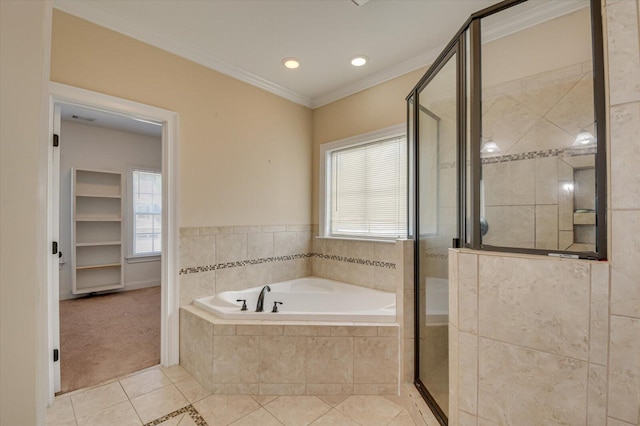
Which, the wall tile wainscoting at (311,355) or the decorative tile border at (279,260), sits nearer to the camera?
the wall tile wainscoting at (311,355)

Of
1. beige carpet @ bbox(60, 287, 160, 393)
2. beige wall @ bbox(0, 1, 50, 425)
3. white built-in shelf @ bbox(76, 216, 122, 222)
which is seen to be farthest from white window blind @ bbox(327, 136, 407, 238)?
white built-in shelf @ bbox(76, 216, 122, 222)

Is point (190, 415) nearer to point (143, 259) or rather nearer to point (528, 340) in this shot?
point (528, 340)

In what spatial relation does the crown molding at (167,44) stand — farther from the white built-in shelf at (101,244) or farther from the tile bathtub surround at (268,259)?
Result: the white built-in shelf at (101,244)

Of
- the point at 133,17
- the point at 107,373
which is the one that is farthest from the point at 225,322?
the point at 133,17

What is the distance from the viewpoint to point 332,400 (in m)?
1.98

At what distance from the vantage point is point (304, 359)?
204 centimetres

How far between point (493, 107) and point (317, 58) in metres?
1.70

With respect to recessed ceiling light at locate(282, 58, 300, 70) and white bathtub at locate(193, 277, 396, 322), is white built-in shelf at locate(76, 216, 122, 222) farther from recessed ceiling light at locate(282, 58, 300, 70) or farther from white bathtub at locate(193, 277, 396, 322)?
recessed ceiling light at locate(282, 58, 300, 70)

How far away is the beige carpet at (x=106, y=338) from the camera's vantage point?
7.58 ft

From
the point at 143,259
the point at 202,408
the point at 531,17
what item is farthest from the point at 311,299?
the point at 143,259

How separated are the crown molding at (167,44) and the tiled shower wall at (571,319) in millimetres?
2645

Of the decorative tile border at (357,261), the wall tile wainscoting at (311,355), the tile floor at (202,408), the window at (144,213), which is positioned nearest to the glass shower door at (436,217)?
the wall tile wainscoting at (311,355)

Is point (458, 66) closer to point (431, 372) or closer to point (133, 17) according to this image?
point (431, 372)

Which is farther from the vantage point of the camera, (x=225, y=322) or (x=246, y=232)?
(x=246, y=232)
